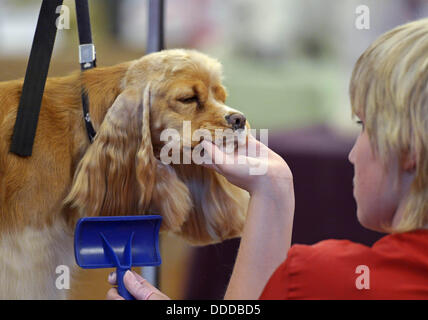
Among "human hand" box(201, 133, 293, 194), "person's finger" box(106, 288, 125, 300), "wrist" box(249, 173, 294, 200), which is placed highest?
"human hand" box(201, 133, 293, 194)

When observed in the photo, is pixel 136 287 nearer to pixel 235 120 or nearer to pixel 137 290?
pixel 137 290

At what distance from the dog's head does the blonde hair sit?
0.65 feet

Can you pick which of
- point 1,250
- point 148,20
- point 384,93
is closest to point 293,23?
point 148,20

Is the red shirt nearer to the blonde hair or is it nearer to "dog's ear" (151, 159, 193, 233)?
the blonde hair

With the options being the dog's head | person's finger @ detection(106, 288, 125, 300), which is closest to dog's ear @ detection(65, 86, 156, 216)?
the dog's head

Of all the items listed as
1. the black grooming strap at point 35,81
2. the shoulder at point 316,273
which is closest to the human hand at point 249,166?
the shoulder at point 316,273

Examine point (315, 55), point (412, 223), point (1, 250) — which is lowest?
point (1, 250)

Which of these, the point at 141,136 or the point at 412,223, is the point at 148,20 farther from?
the point at 412,223

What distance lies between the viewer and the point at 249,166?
697 millimetres

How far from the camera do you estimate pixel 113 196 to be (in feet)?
2.49

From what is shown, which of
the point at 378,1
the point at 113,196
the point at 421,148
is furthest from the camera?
the point at 378,1

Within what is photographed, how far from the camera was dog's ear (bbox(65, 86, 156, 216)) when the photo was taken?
0.75m

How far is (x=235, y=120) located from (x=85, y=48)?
0.24m

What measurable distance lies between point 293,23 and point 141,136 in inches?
13.3
